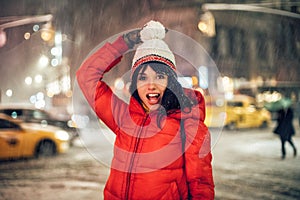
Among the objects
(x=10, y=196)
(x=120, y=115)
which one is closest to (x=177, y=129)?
(x=120, y=115)

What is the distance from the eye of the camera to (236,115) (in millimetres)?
19328

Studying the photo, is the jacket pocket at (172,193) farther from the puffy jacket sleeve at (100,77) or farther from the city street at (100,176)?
the city street at (100,176)

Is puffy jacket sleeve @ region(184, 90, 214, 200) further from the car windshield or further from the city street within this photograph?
the car windshield

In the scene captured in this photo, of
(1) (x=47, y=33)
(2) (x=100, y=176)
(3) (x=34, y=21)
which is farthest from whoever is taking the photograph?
(3) (x=34, y=21)

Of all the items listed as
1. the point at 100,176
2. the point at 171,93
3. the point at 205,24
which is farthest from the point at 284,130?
the point at 171,93

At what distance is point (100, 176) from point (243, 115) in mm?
13055

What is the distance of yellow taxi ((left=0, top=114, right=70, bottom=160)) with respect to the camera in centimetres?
1016

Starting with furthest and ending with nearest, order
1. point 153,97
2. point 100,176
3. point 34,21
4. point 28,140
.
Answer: point 28,140
point 34,21
point 100,176
point 153,97

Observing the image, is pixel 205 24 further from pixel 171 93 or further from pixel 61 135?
pixel 171 93

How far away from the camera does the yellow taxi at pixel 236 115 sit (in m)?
18.7

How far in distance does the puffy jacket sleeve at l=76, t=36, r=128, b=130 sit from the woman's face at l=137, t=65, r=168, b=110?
0.20 meters

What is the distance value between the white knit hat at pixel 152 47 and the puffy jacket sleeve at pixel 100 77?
5.2 inches

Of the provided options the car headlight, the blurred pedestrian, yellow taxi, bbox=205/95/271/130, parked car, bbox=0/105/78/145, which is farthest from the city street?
yellow taxi, bbox=205/95/271/130

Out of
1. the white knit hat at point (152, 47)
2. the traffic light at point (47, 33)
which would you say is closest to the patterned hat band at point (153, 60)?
the white knit hat at point (152, 47)
